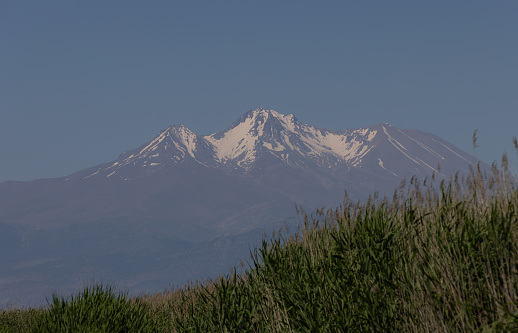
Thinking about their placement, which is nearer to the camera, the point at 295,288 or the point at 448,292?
the point at 448,292

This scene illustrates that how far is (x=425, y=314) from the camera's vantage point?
6.99 metres

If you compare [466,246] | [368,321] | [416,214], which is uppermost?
[416,214]

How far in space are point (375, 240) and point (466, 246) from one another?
6.49 ft

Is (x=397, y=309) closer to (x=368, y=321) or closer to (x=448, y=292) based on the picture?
(x=368, y=321)

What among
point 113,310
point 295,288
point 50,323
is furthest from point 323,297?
point 50,323

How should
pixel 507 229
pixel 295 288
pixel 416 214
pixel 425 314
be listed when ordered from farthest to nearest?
pixel 295 288 → pixel 416 214 → pixel 507 229 → pixel 425 314

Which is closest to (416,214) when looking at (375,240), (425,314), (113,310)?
(375,240)

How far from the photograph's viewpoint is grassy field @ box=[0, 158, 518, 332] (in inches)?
284

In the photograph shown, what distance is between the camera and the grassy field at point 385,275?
23.6ft

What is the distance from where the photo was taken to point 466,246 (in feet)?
25.5

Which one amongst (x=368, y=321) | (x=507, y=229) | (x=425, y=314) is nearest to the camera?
(x=425, y=314)

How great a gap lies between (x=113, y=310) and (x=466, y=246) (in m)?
8.77

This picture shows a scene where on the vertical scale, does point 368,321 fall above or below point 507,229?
below

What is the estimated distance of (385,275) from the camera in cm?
862
